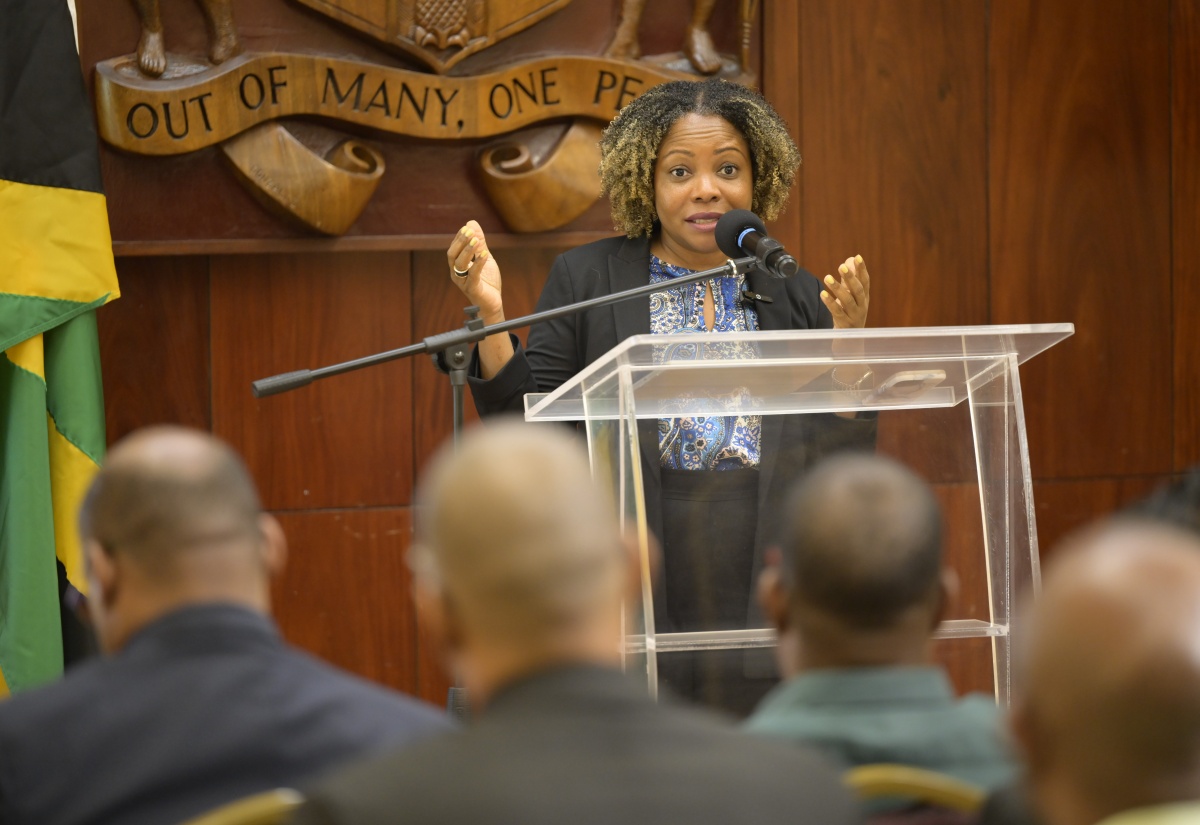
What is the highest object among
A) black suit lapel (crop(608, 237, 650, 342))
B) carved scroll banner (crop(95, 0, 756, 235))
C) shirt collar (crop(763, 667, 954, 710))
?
carved scroll banner (crop(95, 0, 756, 235))

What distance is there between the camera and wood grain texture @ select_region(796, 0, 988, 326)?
4137 millimetres

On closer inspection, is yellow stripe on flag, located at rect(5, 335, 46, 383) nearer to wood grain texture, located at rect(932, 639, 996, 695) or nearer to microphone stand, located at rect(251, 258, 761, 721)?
microphone stand, located at rect(251, 258, 761, 721)

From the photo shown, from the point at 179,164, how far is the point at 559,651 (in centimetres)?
297

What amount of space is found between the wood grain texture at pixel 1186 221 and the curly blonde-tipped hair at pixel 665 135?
1.60 metres

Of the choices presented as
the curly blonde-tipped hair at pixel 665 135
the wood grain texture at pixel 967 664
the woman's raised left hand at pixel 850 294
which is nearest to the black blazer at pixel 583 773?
the wood grain texture at pixel 967 664

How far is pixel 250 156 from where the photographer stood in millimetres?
3748

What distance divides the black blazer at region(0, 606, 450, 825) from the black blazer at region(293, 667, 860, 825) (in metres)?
0.22

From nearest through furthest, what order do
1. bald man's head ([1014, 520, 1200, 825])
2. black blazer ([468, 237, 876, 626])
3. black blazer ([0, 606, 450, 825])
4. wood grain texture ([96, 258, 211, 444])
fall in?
bald man's head ([1014, 520, 1200, 825])
black blazer ([0, 606, 450, 825])
black blazer ([468, 237, 876, 626])
wood grain texture ([96, 258, 211, 444])

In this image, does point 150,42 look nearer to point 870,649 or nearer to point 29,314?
point 29,314

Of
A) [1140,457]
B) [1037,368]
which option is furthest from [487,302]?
[1140,457]

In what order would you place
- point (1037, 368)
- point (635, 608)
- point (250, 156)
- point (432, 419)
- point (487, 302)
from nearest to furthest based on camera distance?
point (635, 608)
point (487, 302)
point (250, 156)
point (432, 419)
point (1037, 368)

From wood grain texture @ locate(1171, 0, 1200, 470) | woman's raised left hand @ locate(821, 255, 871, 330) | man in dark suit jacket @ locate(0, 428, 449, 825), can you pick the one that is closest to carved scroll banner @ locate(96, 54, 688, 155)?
woman's raised left hand @ locate(821, 255, 871, 330)

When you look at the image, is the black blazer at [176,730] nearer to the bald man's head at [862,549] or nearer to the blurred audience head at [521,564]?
the blurred audience head at [521,564]

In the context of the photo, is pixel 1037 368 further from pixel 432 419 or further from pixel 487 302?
pixel 487 302
